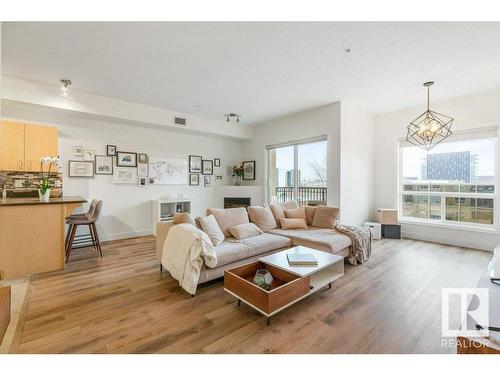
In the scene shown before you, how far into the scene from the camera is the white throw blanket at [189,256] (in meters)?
2.40

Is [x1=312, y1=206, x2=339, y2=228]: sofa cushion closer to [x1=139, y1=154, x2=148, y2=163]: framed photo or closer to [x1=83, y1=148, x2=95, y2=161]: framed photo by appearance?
[x1=139, y1=154, x2=148, y2=163]: framed photo

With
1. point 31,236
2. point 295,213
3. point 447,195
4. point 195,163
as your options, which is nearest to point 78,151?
point 31,236

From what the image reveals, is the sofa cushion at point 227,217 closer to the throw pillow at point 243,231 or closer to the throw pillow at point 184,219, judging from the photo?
the throw pillow at point 243,231

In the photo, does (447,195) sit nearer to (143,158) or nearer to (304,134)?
(304,134)

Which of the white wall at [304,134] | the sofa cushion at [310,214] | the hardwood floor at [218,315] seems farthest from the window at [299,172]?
the hardwood floor at [218,315]

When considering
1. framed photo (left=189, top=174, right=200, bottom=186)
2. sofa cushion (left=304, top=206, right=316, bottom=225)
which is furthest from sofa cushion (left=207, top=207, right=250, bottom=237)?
framed photo (left=189, top=174, right=200, bottom=186)

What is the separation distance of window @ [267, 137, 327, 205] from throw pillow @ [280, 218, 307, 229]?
991 millimetres

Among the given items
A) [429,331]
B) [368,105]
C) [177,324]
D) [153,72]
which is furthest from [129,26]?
[368,105]

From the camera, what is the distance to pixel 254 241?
3.14 metres

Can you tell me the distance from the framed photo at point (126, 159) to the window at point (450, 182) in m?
5.70

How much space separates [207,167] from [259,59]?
3.48 metres

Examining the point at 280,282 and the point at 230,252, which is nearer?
the point at 280,282
